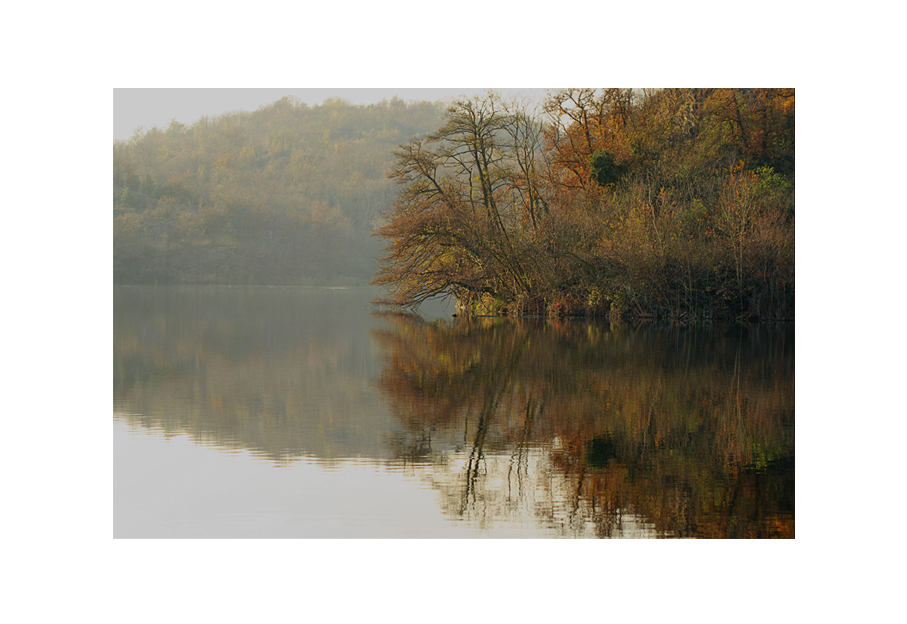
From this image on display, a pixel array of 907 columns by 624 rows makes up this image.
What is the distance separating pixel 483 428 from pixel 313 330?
15318mm

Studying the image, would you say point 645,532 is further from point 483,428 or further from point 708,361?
point 708,361

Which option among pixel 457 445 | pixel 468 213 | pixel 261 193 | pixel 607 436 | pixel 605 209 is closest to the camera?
pixel 457 445

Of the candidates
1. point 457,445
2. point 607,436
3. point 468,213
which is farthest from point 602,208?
point 457,445

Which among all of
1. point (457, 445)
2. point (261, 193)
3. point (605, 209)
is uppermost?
point (261, 193)

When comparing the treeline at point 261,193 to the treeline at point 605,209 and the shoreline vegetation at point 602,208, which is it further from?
the shoreline vegetation at point 602,208

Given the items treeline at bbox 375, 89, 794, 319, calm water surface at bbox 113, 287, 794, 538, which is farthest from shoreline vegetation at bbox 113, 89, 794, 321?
calm water surface at bbox 113, 287, 794, 538

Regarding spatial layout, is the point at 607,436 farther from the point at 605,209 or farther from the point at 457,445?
the point at 605,209

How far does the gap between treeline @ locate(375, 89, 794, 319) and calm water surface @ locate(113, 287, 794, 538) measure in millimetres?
10470

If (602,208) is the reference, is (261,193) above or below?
above

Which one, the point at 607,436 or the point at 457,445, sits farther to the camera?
the point at 607,436

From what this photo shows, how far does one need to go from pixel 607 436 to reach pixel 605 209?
20.7 meters

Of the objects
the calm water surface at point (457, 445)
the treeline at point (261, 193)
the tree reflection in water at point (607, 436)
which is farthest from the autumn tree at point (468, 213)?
the treeline at point (261, 193)

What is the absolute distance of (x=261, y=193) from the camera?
Result: 321 feet
